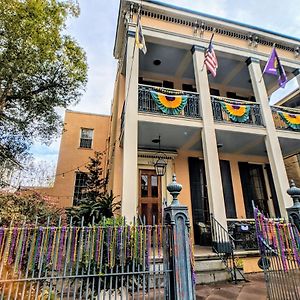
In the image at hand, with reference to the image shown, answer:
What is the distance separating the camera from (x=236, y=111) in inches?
311

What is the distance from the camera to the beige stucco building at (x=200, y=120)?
700cm

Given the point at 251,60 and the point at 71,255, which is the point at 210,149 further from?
the point at 71,255

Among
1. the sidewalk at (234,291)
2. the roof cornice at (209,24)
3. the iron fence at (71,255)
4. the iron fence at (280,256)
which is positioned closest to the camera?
the iron fence at (71,255)

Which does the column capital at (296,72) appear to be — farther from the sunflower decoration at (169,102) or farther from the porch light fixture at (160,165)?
the porch light fixture at (160,165)

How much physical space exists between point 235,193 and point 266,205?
179cm

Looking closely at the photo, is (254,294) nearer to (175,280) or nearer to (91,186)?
(175,280)

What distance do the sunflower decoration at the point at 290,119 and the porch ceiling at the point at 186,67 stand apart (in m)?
2.41

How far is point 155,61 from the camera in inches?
351

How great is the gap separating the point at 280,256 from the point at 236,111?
554cm

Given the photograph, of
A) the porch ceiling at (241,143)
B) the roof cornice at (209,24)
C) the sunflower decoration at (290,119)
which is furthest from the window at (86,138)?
the sunflower decoration at (290,119)

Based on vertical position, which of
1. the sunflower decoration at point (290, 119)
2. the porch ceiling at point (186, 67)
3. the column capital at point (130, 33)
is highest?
the porch ceiling at point (186, 67)

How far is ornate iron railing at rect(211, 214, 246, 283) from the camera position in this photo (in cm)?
558

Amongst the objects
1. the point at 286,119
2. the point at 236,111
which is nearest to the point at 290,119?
the point at 286,119

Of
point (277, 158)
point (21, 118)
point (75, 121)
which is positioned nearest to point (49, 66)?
point (21, 118)
